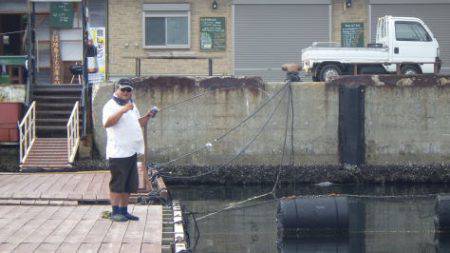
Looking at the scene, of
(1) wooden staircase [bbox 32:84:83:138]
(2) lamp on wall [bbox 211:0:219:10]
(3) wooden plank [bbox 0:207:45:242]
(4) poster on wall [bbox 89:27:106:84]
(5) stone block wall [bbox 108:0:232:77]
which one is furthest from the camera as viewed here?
(2) lamp on wall [bbox 211:0:219:10]

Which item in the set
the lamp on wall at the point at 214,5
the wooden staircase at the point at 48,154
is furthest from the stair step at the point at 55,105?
the lamp on wall at the point at 214,5

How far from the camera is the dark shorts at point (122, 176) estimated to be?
10.3m

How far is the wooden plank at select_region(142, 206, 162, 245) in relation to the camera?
9406 mm

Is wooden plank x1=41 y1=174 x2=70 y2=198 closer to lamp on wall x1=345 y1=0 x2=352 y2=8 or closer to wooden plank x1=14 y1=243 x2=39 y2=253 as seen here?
wooden plank x1=14 y1=243 x2=39 y2=253

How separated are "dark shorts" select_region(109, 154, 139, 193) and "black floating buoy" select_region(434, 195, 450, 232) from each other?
5.43m

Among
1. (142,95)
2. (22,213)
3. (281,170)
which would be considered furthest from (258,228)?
(142,95)

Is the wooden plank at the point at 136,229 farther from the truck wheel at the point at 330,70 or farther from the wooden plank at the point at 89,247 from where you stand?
the truck wheel at the point at 330,70

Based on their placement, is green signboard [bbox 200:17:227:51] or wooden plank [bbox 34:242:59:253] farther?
green signboard [bbox 200:17:227:51]

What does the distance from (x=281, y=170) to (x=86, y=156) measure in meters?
4.71

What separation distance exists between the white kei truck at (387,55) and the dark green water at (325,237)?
5.19 metres

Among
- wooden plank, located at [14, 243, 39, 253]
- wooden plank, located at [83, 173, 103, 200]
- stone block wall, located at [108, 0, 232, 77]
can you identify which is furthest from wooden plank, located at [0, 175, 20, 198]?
stone block wall, located at [108, 0, 232, 77]

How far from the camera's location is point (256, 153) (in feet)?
68.3

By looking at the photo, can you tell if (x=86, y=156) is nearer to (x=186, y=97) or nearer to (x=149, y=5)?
(x=186, y=97)

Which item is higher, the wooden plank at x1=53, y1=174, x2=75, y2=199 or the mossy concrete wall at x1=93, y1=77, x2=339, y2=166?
the mossy concrete wall at x1=93, y1=77, x2=339, y2=166
